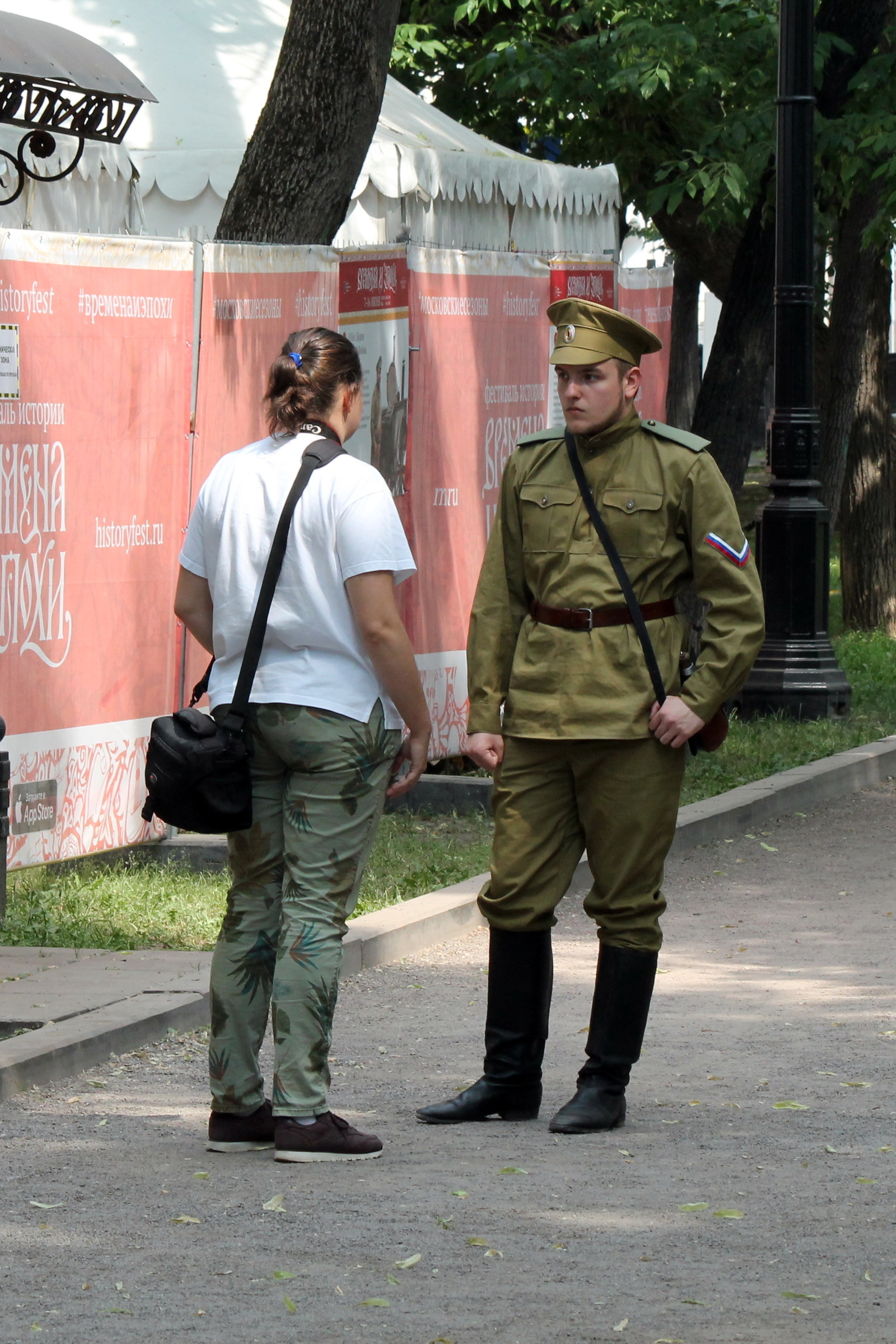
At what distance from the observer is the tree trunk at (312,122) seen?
30.1 ft

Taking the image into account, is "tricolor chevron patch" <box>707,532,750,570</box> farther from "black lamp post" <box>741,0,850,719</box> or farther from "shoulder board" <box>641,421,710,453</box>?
"black lamp post" <box>741,0,850,719</box>

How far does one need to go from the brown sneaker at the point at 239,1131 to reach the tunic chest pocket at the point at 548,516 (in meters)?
1.49

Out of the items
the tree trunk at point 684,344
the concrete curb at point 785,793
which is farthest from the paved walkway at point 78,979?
the tree trunk at point 684,344

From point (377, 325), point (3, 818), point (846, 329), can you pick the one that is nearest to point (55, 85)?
point (377, 325)

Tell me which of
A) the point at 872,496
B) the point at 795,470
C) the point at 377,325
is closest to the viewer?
the point at 377,325

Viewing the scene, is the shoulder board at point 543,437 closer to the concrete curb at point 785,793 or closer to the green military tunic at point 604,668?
the green military tunic at point 604,668

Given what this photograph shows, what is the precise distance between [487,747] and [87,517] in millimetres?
3255

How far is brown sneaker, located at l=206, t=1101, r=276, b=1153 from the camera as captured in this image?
A: 5.11 meters

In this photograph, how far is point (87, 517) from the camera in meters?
8.11

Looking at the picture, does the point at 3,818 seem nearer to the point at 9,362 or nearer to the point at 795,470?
the point at 9,362

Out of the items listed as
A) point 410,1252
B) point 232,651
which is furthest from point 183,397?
point 410,1252

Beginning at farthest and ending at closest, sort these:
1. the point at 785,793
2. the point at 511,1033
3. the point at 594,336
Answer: the point at 785,793 < the point at 511,1033 < the point at 594,336

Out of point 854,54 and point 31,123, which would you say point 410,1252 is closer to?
point 31,123

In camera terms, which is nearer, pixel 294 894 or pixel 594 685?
pixel 294 894
